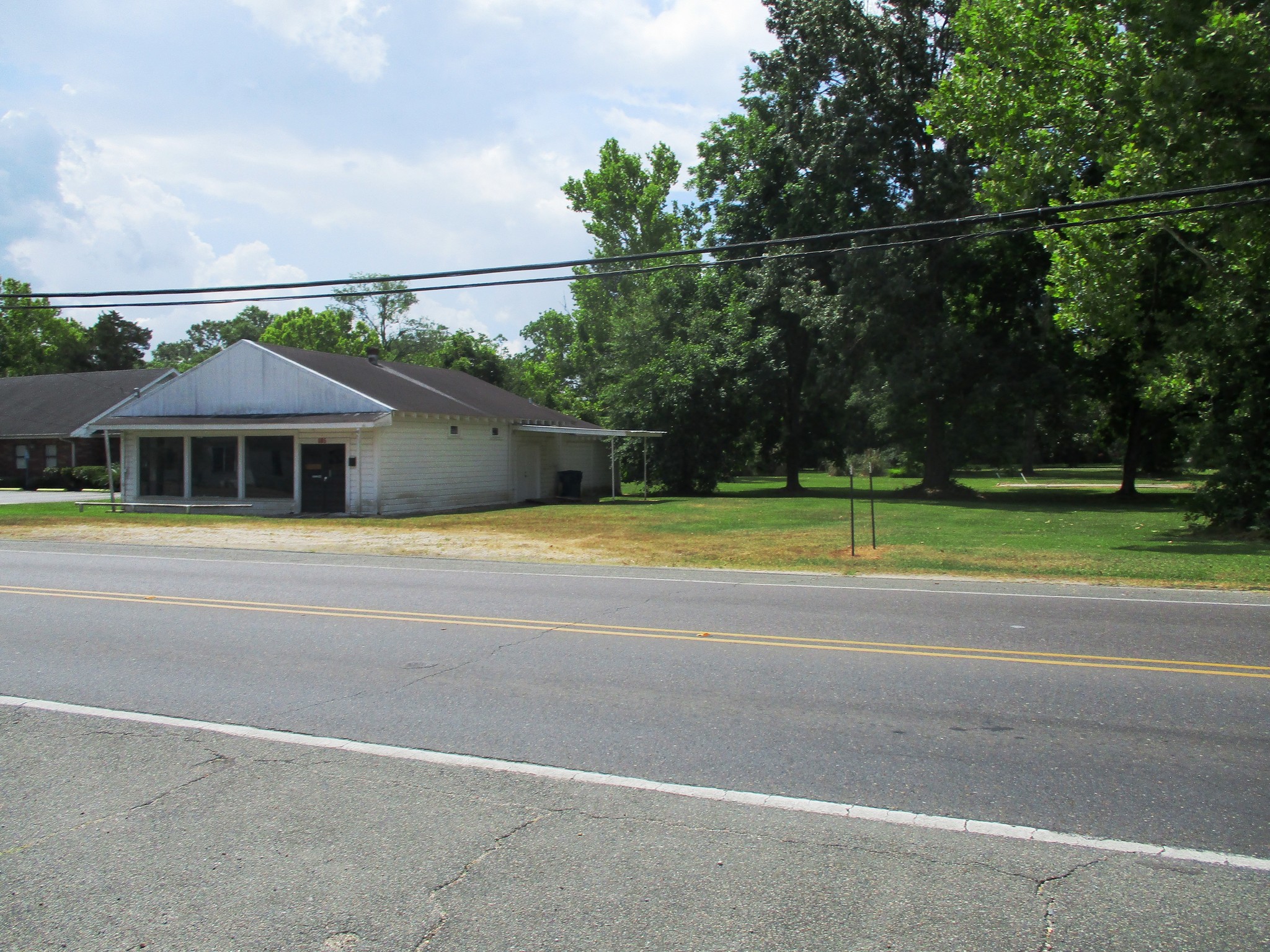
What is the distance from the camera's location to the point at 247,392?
28.6 meters

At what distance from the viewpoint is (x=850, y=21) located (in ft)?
111

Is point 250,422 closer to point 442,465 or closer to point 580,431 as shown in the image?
point 442,465

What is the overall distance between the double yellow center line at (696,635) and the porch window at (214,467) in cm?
1695

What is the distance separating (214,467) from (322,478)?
4.24 m

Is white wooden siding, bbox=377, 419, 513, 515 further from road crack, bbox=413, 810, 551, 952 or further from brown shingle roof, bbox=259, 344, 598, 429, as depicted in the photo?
road crack, bbox=413, 810, 551, 952

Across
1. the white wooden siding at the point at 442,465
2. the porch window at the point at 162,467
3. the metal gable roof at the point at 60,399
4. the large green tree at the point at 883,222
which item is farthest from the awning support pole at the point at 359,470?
the metal gable roof at the point at 60,399

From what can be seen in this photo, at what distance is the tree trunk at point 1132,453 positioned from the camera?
37.0 metres

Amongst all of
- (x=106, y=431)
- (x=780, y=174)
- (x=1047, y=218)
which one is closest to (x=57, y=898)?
(x=1047, y=218)

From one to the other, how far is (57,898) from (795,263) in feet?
116

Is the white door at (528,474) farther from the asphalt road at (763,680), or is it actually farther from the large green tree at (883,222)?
the asphalt road at (763,680)

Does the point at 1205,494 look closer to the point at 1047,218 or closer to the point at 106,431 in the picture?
the point at 1047,218

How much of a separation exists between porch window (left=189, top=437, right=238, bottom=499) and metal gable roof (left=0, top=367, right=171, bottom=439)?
14.9 metres

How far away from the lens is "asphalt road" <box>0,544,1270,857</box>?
5129mm

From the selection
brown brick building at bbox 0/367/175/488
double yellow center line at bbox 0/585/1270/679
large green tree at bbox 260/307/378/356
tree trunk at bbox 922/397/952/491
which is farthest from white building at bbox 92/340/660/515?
large green tree at bbox 260/307/378/356
